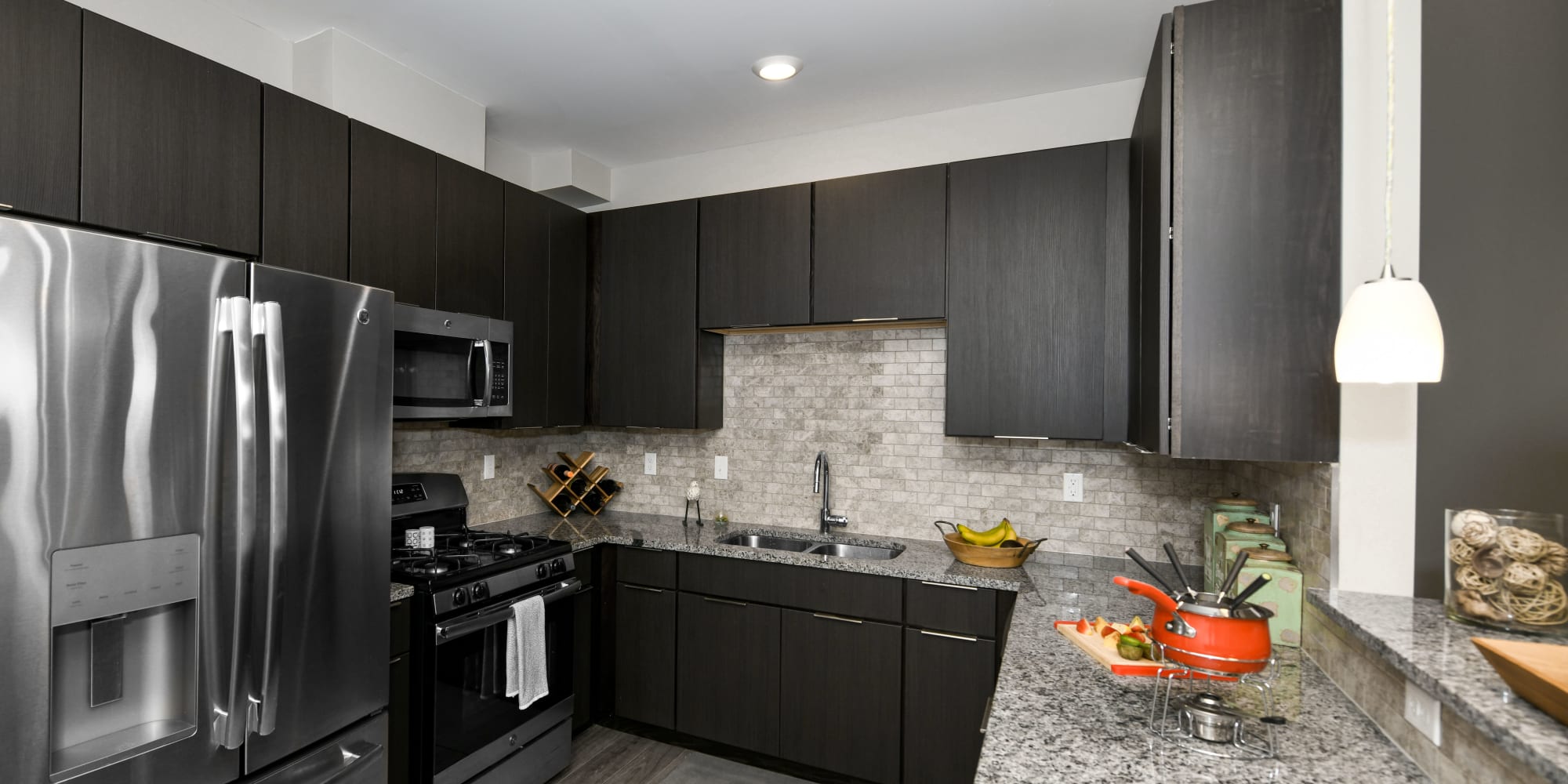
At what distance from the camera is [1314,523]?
1.68m

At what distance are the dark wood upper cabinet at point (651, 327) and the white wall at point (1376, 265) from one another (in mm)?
2357

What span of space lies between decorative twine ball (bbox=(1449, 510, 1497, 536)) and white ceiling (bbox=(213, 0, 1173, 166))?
5.58ft

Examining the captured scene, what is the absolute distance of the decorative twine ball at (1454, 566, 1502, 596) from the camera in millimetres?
1250

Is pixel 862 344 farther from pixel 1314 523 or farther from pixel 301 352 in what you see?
pixel 301 352

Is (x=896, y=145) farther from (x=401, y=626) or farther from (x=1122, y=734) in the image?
(x=401, y=626)

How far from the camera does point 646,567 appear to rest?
304 centimetres

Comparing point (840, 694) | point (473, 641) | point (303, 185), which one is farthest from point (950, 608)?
point (303, 185)

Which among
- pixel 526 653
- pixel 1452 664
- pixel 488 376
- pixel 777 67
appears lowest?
pixel 526 653

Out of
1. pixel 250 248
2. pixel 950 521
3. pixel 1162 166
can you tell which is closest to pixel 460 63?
pixel 250 248

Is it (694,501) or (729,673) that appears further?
(694,501)

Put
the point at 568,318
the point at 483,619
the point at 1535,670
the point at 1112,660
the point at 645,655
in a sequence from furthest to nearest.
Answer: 1. the point at 568,318
2. the point at 645,655
3. the point at 483,619
4. the point at 1112,660
5. the point at 1535,670

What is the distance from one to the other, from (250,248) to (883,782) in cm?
269

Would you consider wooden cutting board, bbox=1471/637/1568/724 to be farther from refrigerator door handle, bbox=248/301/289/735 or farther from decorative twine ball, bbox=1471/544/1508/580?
refrigerator door handle, bbox=248/301/289/735

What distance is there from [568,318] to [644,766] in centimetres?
196
